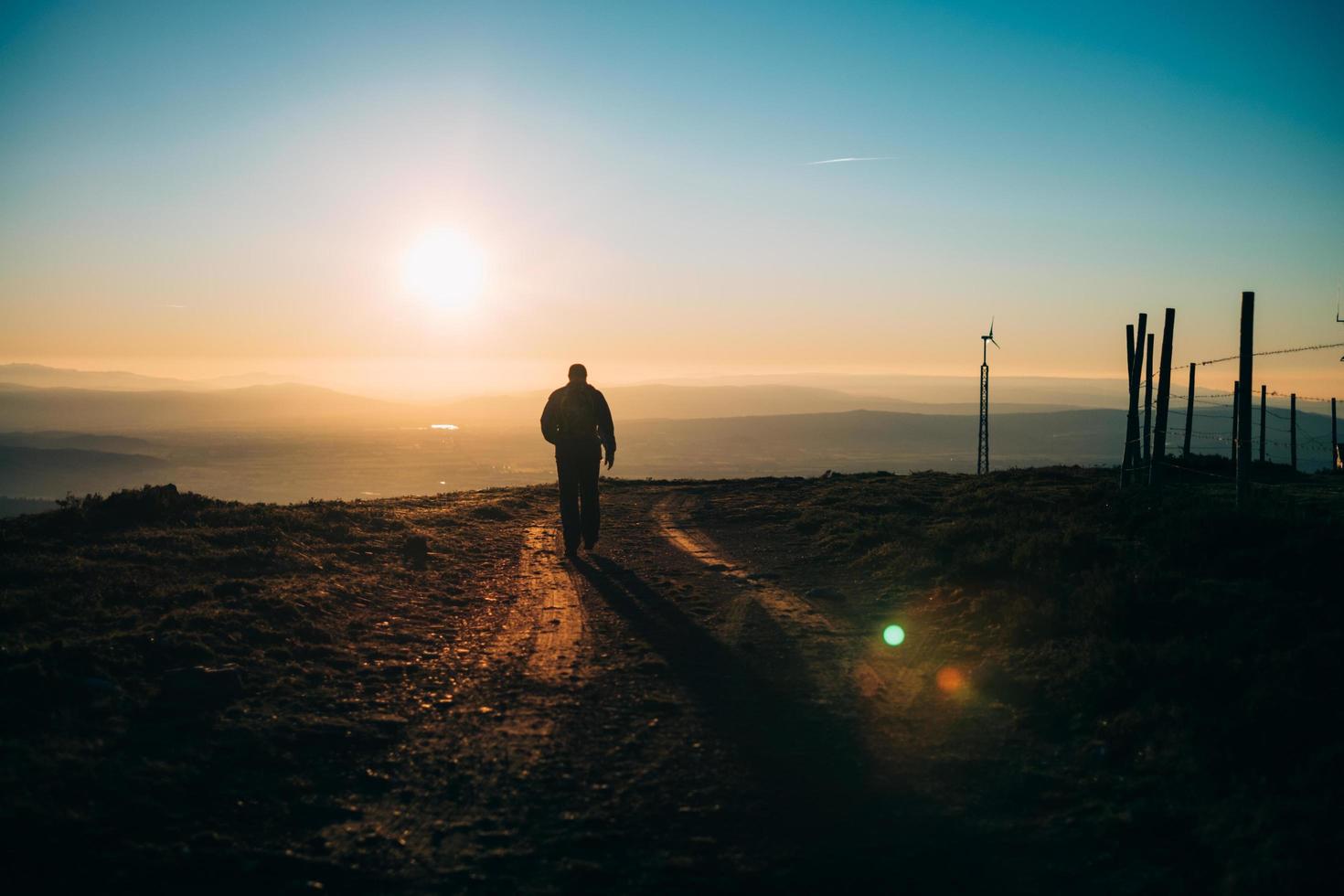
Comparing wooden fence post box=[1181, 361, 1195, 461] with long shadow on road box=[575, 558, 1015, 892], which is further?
wooden fence post box=[1181, 361, 1195, 461]

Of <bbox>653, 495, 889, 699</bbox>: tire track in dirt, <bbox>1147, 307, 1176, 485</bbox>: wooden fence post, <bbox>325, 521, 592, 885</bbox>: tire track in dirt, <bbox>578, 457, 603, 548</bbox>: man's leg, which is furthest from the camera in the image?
<bbox>1147, 307, 1176, 485</bbox>: wooden fence post

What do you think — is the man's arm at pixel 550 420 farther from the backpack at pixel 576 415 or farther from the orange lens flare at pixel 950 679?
the orange lens flare at pixel 950 679

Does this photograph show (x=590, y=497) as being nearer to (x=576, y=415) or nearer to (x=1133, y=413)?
(x=576, y=415)

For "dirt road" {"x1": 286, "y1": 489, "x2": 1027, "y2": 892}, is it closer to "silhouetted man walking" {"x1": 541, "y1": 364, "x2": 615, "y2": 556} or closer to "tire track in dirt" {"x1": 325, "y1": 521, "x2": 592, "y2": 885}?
"tire track in dirt" {"x1": 325, "y1": 521, "x2": 592, "y2": 885}

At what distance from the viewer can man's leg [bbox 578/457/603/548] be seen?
1327 centimetres

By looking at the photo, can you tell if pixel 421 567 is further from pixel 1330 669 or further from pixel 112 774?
pixel 1330 669

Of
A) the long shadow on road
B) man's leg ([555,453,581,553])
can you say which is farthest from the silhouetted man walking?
the long shadow on road

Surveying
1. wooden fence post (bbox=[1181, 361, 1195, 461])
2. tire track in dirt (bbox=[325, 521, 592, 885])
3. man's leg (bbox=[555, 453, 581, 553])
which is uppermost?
wooden fence post (bbox=[1181, 361, 1195, 461])

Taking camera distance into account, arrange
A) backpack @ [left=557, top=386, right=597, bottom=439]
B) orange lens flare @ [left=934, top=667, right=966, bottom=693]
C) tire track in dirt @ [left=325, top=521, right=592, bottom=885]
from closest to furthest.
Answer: tire track in dirt @ [left=325, top=521, right=592, bottom=885], orange lens flare @ [left=934, top=667, right=966, bottom=693], backpack @ [left=557, top=386, right=597, bottom=439]

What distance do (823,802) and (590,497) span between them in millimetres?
9009

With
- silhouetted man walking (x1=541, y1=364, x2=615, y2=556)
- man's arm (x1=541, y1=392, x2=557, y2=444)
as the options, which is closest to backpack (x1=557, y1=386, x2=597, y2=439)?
silhouetted man walking (x1=541, y1=364, x2=615, y2=556)

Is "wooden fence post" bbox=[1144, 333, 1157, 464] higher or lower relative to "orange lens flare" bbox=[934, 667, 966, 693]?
higher

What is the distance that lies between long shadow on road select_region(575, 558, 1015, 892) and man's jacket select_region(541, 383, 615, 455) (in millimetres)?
6028

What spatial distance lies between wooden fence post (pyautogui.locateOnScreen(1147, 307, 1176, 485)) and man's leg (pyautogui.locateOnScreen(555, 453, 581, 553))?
42.8ft
